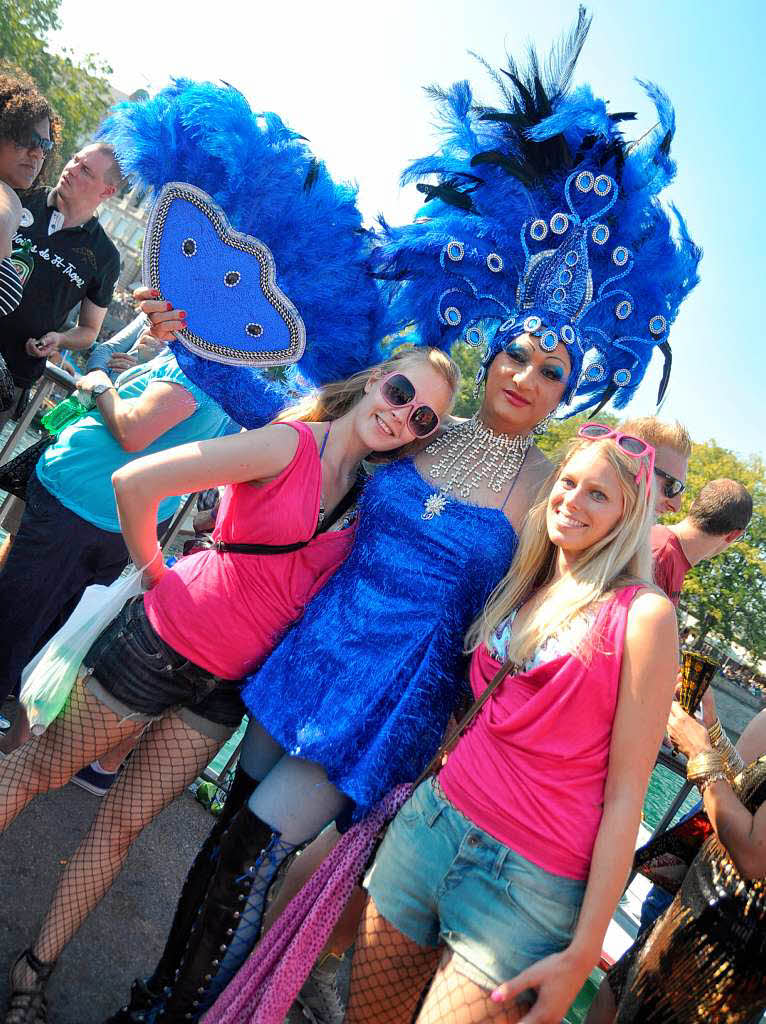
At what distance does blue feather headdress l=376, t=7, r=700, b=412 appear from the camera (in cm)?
242

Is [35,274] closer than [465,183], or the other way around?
[465,183]

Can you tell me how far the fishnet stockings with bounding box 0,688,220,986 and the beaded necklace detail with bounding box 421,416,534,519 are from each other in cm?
109

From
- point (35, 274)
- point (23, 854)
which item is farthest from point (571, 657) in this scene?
point (35, 274)

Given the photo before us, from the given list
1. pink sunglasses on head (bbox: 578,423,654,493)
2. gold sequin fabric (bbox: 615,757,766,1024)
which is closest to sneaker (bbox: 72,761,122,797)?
gold sequin fabric (bbox: 615,757,766,1024)

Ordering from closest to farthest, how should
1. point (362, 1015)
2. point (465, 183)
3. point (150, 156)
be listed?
point (362, 1015) < point (150, 156) < point (465, 183)

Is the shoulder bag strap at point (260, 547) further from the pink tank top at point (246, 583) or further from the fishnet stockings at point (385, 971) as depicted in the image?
the fishnet stockings at point (385, 971)

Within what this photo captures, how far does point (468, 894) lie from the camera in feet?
5.59

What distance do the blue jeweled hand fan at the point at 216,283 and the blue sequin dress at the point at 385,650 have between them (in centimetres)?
71

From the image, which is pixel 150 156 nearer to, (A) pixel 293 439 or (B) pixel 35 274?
(A) pixel 293 439

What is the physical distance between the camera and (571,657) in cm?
176

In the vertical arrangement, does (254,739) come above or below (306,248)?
below

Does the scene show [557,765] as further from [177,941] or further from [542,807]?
[177,941]

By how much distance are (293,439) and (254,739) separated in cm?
89

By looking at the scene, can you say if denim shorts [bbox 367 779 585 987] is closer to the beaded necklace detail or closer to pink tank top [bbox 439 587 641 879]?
pink tank top [bbox 439 587 641 879]
